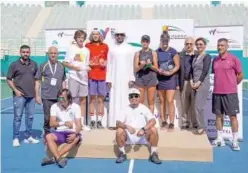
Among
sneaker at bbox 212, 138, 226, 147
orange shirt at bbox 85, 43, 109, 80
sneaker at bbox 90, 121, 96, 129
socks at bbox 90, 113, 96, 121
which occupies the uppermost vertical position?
orange shirt at bbox 85, 43, 109, 80

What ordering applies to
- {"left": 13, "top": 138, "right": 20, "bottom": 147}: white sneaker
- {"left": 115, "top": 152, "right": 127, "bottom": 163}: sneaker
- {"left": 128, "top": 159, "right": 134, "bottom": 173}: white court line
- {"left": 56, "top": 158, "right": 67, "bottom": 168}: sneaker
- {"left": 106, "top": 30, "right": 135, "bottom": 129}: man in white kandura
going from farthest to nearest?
1. {"left": 13, "top": 138, "right": 20, "bottom": 147}: white sneaker
2. {"left": 106, "top": 30, "right": 135, "bottom": 129}: man in white kandura
3. {"left": 115, "top": 152, "right": 127, "bottom": 163}: sneaker
4. {"left": 56, "top": 158, "right": 67, "bottom": 168}: sneaker
5. {"left": 128, "top": 159, "right": 134, "bottom": 173}: white court line

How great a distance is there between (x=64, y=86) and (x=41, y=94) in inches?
17.3

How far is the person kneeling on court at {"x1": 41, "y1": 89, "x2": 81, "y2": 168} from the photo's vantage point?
20.0 feet

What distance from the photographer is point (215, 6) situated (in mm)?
43031

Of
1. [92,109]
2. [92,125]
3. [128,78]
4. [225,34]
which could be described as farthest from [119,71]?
[225,34]

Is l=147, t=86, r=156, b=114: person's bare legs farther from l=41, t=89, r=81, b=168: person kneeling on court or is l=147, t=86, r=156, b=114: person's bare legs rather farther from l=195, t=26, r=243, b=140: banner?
l=41, t=89, r=81, b=168: person kneeling on court

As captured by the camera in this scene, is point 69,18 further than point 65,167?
Yes

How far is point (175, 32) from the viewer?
7.71 metres

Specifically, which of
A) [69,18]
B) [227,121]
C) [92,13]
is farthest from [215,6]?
[227,121]

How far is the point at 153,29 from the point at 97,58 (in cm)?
137

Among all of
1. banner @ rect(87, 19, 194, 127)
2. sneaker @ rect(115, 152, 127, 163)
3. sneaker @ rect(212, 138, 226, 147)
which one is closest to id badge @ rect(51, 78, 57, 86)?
banner @ rect(87, 19, 194, 127)

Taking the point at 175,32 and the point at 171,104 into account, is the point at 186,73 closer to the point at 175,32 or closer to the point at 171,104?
the point at 171,104

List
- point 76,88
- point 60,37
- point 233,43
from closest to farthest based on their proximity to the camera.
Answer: point 76,88 → point 233,43 → point 60,37

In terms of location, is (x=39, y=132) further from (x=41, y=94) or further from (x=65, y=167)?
(x=65, y=167)
